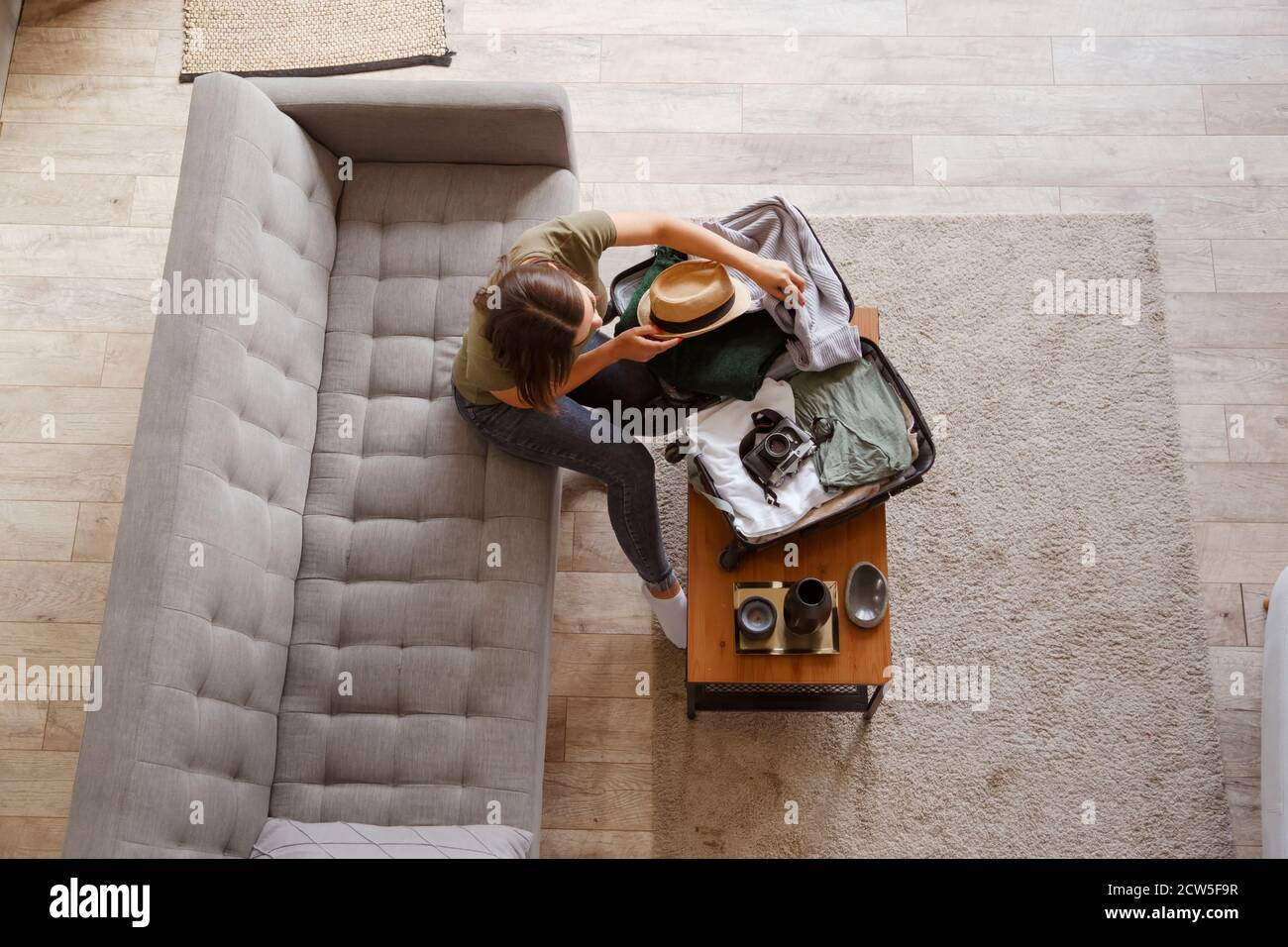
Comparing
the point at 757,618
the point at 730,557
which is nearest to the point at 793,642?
the point at 757,618

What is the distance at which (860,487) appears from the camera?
2.03m

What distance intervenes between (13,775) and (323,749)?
3.33 ft

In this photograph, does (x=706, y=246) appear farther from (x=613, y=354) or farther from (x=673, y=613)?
(x=673, y=613)

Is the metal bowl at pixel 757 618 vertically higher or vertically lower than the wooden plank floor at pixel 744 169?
lower

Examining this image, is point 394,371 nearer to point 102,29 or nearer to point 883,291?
point 883,291

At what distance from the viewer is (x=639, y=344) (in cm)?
201

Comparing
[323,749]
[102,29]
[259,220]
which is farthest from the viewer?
[102,29]

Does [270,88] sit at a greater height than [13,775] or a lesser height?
greater

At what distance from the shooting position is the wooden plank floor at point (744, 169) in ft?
8.36

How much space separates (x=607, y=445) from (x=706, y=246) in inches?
19.3

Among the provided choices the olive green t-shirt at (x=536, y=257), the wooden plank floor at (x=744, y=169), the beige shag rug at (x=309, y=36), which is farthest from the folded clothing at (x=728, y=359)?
the beige shag rug at (x=309, y=36)

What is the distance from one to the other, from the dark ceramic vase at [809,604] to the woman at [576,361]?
1.33ft

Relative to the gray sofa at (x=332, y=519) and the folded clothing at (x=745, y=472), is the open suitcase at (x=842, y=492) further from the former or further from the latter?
the gray sofa at (x=332, y=519)
